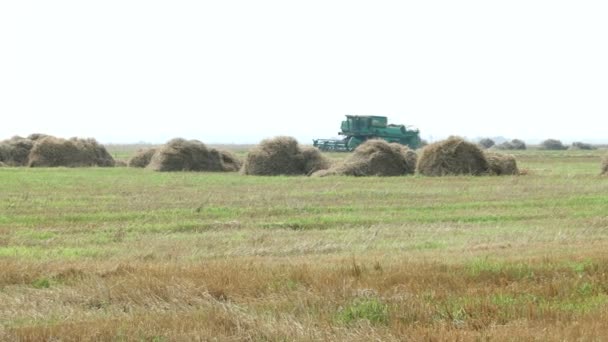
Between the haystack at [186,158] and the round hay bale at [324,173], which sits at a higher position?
the haystack at [186,158]

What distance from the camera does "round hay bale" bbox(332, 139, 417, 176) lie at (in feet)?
113

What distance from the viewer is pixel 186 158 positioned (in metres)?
40.5

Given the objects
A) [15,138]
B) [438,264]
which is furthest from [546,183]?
[15,138]

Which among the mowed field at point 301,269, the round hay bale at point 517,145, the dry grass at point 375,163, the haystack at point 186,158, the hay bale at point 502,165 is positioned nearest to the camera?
the mowed field at point 301,269

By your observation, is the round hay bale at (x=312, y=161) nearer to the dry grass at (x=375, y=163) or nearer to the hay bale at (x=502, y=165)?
the dry grass at (x=375, y=163)

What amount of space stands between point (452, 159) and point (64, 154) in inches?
967

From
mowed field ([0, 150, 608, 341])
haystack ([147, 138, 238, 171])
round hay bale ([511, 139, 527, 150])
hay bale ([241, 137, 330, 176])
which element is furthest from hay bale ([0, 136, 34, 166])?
round hay bale ([511, 139, 527, 150])

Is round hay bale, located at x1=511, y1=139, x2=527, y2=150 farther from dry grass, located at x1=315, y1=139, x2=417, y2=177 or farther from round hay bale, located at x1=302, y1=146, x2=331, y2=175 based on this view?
round hay bale, located at x1=302, y1=146, x2=331, y2=175

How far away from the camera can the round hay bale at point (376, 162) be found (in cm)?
3441

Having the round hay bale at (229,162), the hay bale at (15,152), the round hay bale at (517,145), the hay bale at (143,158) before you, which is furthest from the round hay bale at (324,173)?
the round hay bale at (517,145)

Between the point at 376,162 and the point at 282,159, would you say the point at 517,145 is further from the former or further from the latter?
the point at 376,162

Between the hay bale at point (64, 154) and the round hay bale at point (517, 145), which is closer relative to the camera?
the hay bale at point (64, 154)

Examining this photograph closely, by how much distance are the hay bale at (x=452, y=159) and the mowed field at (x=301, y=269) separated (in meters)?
14.7

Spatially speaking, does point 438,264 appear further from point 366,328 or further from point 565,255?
point 366,328
